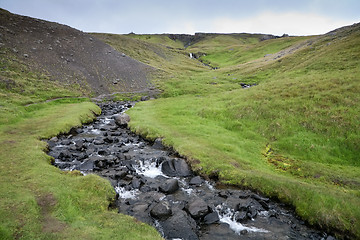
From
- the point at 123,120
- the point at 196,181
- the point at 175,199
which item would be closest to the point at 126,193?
Answer: the point at 175,199

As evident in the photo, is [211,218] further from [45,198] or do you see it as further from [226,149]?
[226,149]

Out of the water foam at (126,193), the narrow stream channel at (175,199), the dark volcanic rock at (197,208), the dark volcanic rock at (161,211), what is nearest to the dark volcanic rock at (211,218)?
the narrow stream channel at (175,199)

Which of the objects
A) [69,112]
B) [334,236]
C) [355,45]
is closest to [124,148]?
[69,112]

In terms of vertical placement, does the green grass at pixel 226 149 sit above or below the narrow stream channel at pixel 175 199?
above

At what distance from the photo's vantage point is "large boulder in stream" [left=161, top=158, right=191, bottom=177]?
2156cm

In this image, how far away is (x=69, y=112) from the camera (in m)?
40.8

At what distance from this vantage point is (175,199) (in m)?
17.1

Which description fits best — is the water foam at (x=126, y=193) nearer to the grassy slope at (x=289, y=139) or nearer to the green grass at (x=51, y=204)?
the green grass at (x=51, y=204)

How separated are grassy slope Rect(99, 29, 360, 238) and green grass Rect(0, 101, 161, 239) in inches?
413

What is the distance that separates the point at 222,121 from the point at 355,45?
48.8 m

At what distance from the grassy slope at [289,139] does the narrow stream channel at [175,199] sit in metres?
1.78

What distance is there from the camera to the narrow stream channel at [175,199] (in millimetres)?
13844

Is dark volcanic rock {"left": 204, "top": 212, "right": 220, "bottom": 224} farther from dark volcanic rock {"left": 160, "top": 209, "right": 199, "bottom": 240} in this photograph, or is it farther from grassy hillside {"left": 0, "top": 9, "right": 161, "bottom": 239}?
grassy hillside {"left": 0, "top": 9, "right": 161, "bottom": 239}

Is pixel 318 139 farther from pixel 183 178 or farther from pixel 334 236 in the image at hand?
pixel 183 178
